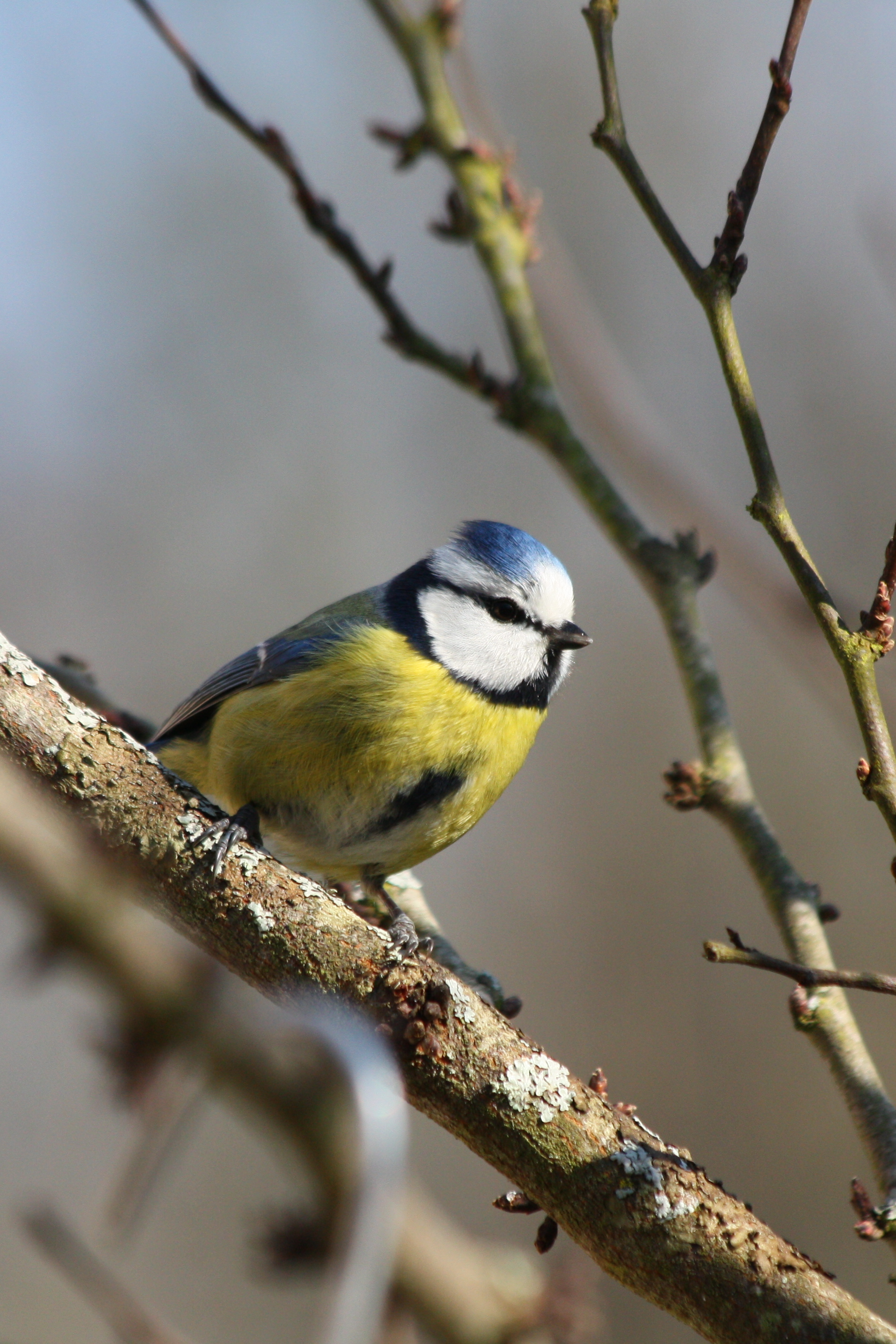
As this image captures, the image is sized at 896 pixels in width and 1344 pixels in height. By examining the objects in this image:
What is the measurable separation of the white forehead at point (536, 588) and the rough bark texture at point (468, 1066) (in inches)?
44.8

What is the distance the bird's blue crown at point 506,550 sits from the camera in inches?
106

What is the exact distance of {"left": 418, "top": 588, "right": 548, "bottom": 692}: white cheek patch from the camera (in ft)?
8.25

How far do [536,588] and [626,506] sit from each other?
1.27ft

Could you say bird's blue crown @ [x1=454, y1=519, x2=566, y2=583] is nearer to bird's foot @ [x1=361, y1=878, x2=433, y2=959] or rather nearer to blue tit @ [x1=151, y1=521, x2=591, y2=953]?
blue tit @ [x1=151, y1=521, x2=591, y2=953]

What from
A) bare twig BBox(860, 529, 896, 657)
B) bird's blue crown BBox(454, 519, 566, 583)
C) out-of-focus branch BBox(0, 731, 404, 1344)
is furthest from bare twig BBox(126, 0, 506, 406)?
out-of-focus branch BBox(0, 731, 404, 1344)

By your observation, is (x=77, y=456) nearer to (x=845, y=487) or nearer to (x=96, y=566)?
(x=96, y=566)

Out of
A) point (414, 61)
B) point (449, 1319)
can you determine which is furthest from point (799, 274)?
point (449, 1319)

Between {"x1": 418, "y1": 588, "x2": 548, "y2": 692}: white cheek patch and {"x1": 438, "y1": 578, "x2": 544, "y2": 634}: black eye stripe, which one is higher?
{"x1": 438, "y1": 578, "x2": 544, "y2": 634}: black eye stripe

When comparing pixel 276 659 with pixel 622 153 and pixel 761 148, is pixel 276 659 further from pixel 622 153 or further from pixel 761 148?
A: pixel 761 148

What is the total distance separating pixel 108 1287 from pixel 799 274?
19.8ft

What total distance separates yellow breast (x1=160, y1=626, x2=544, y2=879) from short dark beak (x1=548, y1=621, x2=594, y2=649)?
0.21m

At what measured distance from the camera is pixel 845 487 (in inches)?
220

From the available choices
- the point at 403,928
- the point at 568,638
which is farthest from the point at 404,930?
the point at 568,638

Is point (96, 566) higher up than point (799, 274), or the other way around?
point (799, 274)
